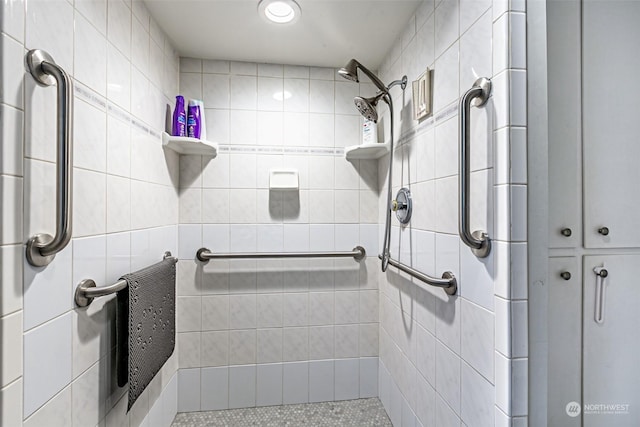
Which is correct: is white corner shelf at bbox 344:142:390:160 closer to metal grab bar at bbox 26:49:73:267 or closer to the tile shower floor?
metal grab bar at bbox 26:49:73:267

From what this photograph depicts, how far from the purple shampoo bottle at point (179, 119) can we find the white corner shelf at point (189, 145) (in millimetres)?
52

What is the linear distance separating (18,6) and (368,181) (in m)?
1.57

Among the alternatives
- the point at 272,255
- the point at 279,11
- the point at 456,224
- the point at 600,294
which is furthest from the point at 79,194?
the point at 600,294

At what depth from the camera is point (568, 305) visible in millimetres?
934

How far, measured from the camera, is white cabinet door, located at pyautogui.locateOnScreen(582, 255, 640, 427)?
94 cm

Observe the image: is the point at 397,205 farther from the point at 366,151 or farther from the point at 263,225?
the point at 263,225

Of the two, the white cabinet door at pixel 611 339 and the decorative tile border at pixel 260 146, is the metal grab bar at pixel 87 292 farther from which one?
the white cabinet door at pixel 611 339

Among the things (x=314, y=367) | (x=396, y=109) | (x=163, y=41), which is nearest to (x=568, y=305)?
(x=396, y=109)

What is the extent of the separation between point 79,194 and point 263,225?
3.22 ft

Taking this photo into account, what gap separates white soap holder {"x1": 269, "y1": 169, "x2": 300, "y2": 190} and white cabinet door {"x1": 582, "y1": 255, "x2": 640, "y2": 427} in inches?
51.1

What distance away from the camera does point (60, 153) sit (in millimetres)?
714

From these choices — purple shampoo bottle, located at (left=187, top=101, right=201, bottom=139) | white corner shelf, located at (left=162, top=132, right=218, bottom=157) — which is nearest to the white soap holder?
white corner shelf, located at (left=162, top=132, right=218, bottom=157)

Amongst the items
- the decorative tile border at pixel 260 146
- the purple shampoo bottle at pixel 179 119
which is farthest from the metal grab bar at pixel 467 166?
the purple shampoo bottle at pixel 179 119

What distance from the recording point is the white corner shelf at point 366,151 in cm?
166
